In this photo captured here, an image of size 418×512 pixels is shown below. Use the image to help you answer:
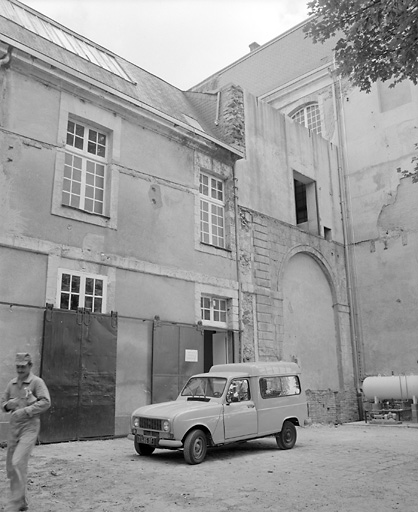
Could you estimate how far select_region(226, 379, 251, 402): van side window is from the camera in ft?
30.8

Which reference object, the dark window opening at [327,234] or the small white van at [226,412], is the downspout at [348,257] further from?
the small white van at [226,412]

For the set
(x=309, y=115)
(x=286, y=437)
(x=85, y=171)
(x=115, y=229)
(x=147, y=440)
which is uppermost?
(x=309, y=115)

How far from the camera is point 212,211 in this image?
50.3ft

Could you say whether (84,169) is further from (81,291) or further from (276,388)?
(276,388)

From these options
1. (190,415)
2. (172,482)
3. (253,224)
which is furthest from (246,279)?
(172,482)

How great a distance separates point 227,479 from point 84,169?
817 cm

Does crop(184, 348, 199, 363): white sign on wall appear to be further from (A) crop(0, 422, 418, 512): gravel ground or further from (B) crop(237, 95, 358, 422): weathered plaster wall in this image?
(A) crop(0, 422, 418, 512): gravel ground

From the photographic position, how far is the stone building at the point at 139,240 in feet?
35.5

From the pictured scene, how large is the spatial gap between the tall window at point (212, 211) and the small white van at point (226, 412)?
516cm

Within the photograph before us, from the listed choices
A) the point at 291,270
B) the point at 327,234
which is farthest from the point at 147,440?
the point at 327,234

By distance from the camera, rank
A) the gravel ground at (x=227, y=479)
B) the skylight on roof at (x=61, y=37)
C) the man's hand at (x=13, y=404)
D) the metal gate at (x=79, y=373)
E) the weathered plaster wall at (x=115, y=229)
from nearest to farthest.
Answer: the man's hand at (x=13, y=404) < the gravel ground at (x=227, y=479) < the metal gate at (x=79, y=373) < the weathered plaster wall at (x=115, y=229) < the skylight on roof at (x=61, y=37)

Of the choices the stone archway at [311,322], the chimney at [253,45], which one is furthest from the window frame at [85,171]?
the chimney at [253,45]

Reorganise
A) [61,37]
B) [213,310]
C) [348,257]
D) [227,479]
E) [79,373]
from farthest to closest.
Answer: [348,257]
[61,37]
[213,310]
[79,373]
[227,479]

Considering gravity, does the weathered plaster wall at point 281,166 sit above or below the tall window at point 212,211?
above
